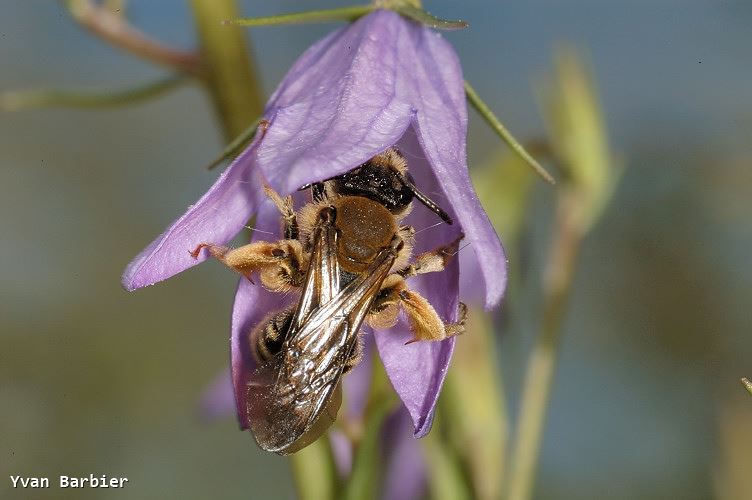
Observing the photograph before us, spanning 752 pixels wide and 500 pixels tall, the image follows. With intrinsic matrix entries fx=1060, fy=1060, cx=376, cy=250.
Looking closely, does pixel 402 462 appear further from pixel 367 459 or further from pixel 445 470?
pixel 367 459

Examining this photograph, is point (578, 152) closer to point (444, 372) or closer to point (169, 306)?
point (444, 372)

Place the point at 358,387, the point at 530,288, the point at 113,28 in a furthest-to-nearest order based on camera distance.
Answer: the point at 530,288
the point at 358,387
the point at 113,28

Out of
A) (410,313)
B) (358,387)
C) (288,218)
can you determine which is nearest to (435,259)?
(410,313)

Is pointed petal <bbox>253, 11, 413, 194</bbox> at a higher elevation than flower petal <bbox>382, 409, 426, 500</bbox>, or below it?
higher

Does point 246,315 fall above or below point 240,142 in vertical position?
below

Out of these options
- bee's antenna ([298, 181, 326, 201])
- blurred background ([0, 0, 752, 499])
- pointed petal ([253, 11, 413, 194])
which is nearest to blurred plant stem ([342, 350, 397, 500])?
bee's antenna ([298, 181, 326, 201])

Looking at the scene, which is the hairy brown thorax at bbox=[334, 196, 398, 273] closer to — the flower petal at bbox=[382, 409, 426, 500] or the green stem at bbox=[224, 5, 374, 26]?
the green stem at bbox=[224, 5, 374, 26]

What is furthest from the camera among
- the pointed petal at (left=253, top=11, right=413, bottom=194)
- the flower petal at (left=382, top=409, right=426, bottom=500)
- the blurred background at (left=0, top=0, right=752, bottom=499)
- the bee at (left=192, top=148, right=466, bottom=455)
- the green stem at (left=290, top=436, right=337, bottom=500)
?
the blurred background at (left=0, top=0, right=752, bottom=499)

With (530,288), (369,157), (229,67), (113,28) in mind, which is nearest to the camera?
(369,157)
